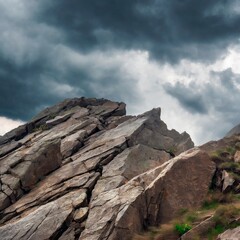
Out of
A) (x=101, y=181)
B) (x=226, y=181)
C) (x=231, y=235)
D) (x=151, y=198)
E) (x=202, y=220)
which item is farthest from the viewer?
(x=101, y=181)

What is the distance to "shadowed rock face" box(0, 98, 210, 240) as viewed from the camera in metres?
29.6

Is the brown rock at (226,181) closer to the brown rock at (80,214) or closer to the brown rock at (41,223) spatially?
the brown rock at (80,214)

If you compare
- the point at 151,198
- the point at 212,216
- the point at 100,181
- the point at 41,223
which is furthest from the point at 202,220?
the point at 41,223

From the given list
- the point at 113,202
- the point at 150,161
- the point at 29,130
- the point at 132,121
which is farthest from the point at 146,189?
the point at 29,130

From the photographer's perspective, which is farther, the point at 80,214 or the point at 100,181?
the point at 100,181

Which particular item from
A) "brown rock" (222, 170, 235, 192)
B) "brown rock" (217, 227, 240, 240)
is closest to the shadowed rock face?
"brown rock" (222, 170, 235, 192)

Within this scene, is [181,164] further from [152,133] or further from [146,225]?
[152,133]

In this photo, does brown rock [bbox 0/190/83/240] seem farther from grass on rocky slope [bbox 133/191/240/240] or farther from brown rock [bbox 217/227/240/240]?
brown rock [bbox 217/227/240/240]

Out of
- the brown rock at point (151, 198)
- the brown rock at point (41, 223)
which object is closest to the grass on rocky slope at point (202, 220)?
the brown rock at point (151, 198)

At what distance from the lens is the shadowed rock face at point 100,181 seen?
29625mm

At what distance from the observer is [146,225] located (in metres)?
29.4

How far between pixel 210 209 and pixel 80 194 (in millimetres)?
10464

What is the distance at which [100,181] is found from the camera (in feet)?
114

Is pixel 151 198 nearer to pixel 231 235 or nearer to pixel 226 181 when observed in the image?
pixel 226 181
